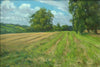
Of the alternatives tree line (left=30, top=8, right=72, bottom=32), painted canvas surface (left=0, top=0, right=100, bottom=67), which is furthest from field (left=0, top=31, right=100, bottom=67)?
tree line (left=30, top=8, right=72, bottom=32)

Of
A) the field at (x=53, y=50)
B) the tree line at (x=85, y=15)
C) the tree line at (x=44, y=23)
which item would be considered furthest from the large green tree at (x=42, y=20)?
the tree line at (x=85, y=15)

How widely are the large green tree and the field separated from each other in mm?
156

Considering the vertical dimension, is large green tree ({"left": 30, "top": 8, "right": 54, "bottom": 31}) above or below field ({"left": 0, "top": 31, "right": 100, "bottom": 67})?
above

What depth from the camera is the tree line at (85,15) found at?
226 centimetres

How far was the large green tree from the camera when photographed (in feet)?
9.71

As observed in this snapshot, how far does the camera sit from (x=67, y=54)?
2.70m

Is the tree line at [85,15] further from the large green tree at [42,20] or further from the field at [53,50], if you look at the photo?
the large green tree at [42,20]

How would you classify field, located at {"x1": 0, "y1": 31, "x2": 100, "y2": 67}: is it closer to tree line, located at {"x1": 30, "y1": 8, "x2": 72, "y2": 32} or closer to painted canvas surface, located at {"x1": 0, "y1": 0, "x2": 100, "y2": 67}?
painted canvas surface, located at {"x1": 0, "y1": 0, "x2": 100, "y2": 67}

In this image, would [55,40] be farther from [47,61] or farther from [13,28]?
[13,28]

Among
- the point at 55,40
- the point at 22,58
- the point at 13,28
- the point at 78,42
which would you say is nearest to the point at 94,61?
the point at 78,42

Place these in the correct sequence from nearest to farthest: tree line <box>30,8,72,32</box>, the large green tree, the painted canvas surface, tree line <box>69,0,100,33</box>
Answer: tree line <box>69,0,100,33</box>, the painted canvas surface, tree line <box>30,8,72,32</box>, the large green tree

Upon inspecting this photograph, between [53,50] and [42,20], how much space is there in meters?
0.83

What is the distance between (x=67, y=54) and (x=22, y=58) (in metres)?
1.30

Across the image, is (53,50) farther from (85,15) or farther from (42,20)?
(85,15)
